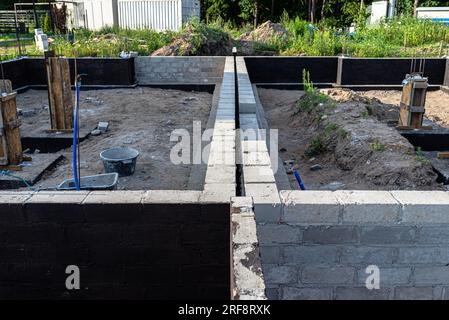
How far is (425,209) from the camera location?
3.08 m

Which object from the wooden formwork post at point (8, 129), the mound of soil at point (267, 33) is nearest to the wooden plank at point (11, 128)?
the wooden formwork post at point (8, 129)

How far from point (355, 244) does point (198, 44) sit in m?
11.4

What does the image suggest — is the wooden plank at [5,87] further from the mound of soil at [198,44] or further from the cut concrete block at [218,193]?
the mound of soil at [198,44]

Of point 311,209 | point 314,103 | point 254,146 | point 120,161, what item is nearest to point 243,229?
point 311,209

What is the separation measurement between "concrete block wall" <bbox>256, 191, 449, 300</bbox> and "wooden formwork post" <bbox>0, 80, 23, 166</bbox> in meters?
4.41

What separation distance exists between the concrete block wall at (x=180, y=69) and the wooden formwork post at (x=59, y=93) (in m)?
4.49

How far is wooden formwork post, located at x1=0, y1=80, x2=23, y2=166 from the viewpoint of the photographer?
6008 mm

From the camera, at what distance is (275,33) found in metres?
16.9

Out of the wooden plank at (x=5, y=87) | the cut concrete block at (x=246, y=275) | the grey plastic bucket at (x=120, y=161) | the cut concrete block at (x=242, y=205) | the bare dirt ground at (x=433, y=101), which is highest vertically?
the wooden plank at (x=5, y=87)

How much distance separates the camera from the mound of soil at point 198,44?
13391 millimetres

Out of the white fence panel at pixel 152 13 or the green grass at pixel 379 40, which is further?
the white fence panel at pixel 152 13

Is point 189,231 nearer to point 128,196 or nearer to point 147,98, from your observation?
point 128,196

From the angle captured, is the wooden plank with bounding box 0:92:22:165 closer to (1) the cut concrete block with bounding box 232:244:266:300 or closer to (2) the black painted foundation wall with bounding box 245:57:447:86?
(1) the cut concrete block with bounding box 232:244:266:300

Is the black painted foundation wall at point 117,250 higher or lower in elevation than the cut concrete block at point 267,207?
lower
